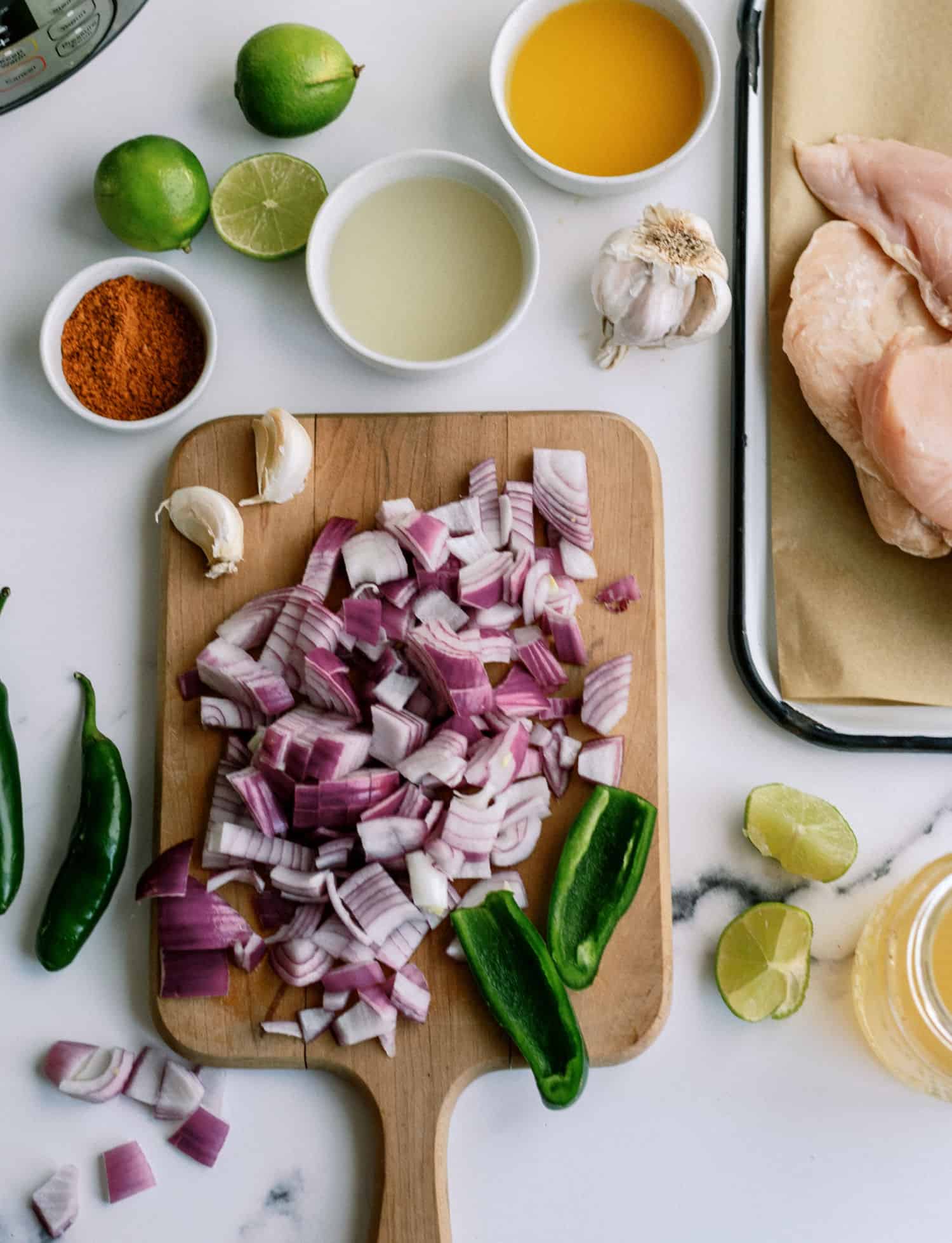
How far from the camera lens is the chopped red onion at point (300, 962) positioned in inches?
52.6

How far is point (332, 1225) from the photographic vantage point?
137cm

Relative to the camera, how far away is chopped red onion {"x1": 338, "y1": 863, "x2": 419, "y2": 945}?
4.35ft

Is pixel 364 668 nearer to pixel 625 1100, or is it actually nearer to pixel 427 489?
pixel 427 489

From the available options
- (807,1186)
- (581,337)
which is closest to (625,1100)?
(807,1186)

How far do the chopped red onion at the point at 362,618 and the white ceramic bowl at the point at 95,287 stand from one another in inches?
12.7

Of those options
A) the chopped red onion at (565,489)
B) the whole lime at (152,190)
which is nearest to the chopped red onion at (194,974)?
the chopped red onion at (565,489)

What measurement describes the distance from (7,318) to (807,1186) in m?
1.51

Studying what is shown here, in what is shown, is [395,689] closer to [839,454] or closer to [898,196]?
[839,454]

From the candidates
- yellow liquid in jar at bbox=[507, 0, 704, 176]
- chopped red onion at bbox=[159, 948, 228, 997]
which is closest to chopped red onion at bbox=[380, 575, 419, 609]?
chopped red onion at bbox=[159, 948, 228, 997]

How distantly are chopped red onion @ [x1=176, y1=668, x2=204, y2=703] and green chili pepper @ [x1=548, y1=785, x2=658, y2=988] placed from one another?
1.61 ft

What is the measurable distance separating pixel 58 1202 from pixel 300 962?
42 centimetres

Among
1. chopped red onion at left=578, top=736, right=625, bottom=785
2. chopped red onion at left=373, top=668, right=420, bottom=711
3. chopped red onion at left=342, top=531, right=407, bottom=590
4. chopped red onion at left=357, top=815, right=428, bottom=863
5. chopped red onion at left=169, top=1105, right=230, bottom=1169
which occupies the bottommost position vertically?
chopped red onion at left=169, top=1105, right=230, bottom=1169

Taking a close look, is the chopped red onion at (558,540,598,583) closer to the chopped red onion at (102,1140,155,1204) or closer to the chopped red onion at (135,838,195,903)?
the chopped red onion at (135,838,195,903)

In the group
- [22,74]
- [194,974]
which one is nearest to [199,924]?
[194,974]
